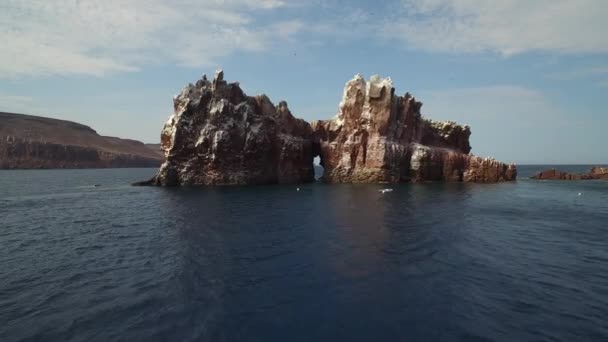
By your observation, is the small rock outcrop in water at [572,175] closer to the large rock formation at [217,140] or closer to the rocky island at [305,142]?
the rocky island at [305,142]

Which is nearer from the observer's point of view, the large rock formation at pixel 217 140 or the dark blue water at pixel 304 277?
the dark blue water at pixel 304 277

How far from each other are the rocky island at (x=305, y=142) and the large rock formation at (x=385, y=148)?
0.23m

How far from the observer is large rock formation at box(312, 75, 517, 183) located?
76.6 meters

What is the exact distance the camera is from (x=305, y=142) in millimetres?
83000

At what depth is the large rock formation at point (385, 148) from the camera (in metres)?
76.6

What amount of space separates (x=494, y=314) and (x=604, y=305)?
5466 mm

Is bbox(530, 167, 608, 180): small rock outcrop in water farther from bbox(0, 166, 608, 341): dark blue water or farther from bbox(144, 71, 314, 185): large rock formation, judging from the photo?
bbox(144, 71, 314, 185): large rock formation

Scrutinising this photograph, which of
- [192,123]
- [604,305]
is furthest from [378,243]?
[192,123]

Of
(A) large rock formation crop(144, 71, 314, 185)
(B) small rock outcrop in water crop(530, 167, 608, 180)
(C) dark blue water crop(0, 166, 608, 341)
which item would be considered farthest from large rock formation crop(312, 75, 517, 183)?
(C) dark blue water crop(0, 166, 608, 341)

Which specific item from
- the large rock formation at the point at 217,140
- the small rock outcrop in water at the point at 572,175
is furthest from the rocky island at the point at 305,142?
the small rock outcrop in water at the point at 572,175

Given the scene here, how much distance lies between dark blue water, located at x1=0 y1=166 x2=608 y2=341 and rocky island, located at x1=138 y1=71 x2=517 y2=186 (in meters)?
37.1

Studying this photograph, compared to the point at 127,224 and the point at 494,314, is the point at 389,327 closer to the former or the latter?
the point at 494,314

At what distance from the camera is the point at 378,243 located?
24922mm

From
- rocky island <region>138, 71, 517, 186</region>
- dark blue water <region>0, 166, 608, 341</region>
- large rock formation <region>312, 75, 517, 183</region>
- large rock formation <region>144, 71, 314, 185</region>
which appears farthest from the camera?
large rock formation <region>312, 75, 517, 183</region>
